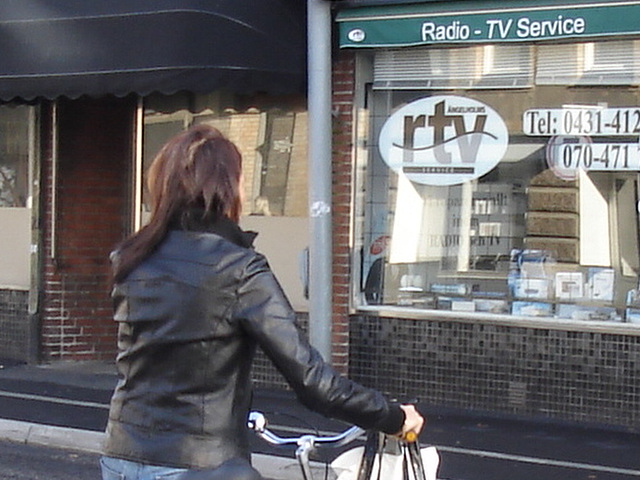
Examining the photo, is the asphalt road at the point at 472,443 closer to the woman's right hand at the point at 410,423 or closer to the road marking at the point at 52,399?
the road marking at the point at 52,399

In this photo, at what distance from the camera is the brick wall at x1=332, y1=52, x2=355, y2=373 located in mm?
9953

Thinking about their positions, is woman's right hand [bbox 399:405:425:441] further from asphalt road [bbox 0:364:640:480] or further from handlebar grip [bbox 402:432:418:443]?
asphalt road [bbox 0:364:640:480]

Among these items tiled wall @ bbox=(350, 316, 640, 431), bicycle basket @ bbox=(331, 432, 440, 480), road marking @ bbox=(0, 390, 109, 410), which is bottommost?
road marking @ bbox=(0, 390, 109, 410)

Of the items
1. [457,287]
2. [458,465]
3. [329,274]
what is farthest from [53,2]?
[458,465]

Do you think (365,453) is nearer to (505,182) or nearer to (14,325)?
(505,182)

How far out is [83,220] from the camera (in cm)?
1210

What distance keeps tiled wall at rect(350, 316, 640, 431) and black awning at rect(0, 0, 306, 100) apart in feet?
7.22

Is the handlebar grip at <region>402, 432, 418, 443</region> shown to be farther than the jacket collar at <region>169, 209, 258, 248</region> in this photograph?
Yes

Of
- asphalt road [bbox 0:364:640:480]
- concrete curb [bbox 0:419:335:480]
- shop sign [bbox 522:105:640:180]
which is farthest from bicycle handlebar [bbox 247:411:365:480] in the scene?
shop sign [bbox 522:105:640:180]

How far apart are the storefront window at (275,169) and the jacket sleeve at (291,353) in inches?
300

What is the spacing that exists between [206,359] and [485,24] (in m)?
6.76

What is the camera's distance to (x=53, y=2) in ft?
34.3

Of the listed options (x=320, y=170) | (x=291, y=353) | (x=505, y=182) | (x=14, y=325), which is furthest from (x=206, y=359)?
(x=14, y=325)

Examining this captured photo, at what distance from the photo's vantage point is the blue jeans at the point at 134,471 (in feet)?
9.41
